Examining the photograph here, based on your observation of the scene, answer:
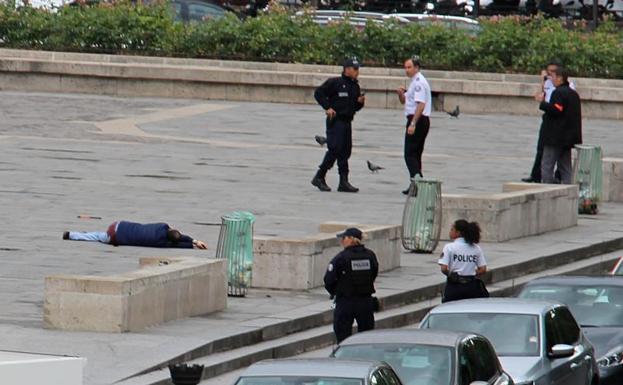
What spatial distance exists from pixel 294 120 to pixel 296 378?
81.5 ft

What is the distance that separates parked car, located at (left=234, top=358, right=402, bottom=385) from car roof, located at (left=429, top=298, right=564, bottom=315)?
10.8 feet

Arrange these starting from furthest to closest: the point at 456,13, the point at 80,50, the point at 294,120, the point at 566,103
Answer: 1. the point at 456,13
2. the point at 80,50
3. the point at 294,120
4. the point at 566,103

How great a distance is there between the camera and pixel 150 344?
15578 millimetres

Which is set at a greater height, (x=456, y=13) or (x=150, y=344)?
(x=456, y=13)

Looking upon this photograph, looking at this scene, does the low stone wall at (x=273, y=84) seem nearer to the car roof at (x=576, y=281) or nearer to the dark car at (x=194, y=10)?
the dark car at (x=194, y=10)

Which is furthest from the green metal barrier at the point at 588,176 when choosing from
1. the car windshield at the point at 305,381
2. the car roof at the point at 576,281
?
the car windshield at the point at 305,381

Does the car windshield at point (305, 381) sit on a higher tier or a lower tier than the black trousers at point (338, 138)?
lower

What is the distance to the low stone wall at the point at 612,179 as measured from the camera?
27.9 m

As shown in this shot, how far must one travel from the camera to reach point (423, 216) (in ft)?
72.6

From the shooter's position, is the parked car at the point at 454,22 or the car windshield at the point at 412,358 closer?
the car windshield at the point at 412,358

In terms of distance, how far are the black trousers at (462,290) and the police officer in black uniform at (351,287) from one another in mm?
1466

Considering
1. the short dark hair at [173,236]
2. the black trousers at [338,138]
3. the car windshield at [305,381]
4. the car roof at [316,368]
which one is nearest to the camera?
the car windshield at [305,381]

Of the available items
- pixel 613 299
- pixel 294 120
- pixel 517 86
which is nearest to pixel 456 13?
pixel 517 86

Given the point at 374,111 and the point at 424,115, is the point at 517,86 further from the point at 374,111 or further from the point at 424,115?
the point at 424,115
